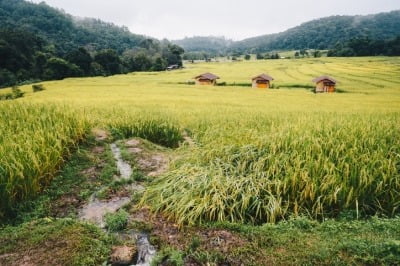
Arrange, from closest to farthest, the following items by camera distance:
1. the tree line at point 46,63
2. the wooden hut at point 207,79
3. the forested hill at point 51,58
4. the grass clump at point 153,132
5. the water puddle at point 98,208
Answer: the water puddle at point 98,208, the grass clump at point 153,132, the wooden hut at point 207,79, the tree line at point 46,63, the forested hill at point 51,58

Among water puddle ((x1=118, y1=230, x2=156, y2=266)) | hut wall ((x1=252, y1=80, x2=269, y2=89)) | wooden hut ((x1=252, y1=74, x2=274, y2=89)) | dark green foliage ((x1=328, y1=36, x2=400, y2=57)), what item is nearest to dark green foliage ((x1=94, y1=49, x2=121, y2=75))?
hut wall ((x1=252, y1=80, x2=269, y2=89))

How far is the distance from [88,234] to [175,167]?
3.13 meters

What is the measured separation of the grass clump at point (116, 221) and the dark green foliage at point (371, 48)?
341 ft

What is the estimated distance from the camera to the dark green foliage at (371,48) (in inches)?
3697

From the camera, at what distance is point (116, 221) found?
19.5 feet

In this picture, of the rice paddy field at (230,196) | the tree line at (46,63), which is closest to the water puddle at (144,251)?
the rice paddy field at (230,196)

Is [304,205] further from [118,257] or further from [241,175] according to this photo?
[118,257]

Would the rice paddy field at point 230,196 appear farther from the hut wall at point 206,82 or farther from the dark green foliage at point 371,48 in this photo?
the dark green foliage at point 371,48

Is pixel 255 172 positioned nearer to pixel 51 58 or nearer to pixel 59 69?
pixel 59 69

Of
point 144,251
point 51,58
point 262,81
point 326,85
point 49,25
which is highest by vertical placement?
point 49,25

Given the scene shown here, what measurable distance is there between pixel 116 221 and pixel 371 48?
108 m

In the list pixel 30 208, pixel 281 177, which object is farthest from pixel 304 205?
pixel 30 208

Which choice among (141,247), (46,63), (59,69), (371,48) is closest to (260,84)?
(59,69)

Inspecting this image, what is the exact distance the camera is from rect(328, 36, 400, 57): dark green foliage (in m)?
93.9
